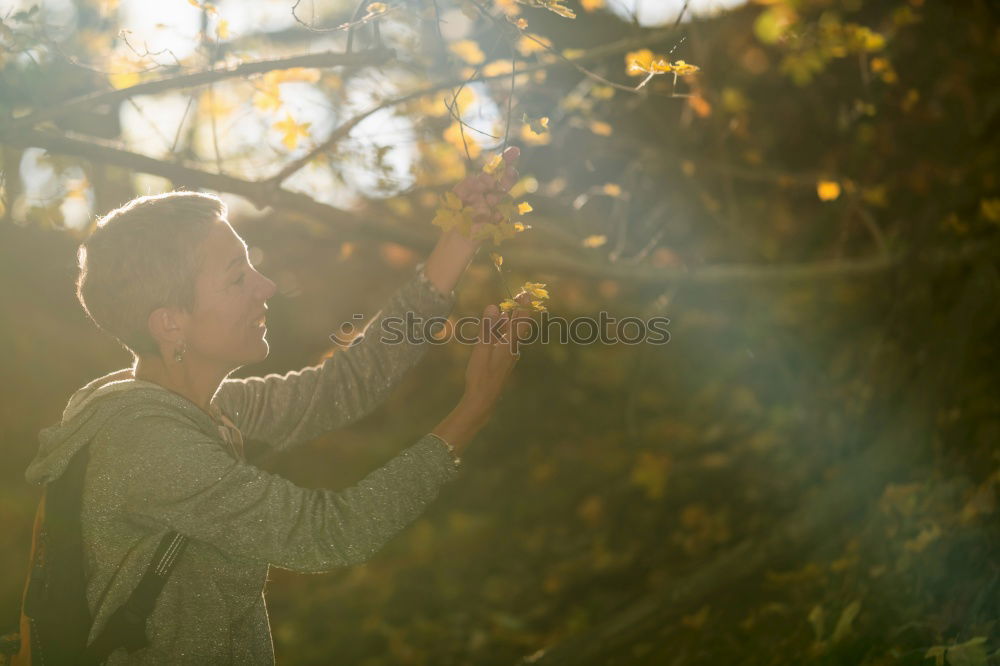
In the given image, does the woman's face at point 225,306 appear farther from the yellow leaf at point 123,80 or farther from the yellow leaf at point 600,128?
the yellow leaf at point 600,128

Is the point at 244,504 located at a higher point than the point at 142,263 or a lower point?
lower

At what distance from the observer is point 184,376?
83.8 inches

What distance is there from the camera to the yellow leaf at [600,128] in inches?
194

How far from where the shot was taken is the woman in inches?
72.6

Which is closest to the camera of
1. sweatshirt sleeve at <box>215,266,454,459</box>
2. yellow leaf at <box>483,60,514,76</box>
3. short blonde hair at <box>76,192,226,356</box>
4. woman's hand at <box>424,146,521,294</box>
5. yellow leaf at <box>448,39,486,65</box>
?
short blonde hair at <box>76,192,226,356</box>

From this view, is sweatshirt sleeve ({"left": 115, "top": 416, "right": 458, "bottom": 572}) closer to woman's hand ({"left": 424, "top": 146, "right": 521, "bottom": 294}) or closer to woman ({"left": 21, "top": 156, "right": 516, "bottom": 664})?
woman ({"left": 21, "top": 156, "right": 516, "bottom": 664})

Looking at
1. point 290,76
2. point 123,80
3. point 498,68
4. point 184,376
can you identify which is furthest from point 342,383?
point 498,68

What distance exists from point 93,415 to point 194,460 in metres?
0.28

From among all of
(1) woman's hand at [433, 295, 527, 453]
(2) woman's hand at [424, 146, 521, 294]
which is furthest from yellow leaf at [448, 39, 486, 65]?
(1) woman's hand at [433, 295, 527, 453]

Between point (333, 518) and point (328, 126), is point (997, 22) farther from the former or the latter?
point (333, 518)

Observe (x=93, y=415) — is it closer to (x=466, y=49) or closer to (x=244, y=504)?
(x=244, y=504)

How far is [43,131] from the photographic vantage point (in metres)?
2.66

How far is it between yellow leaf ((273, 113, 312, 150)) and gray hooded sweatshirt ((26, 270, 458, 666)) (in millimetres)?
1324

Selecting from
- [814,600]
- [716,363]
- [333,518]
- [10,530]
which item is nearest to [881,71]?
[814,600]
